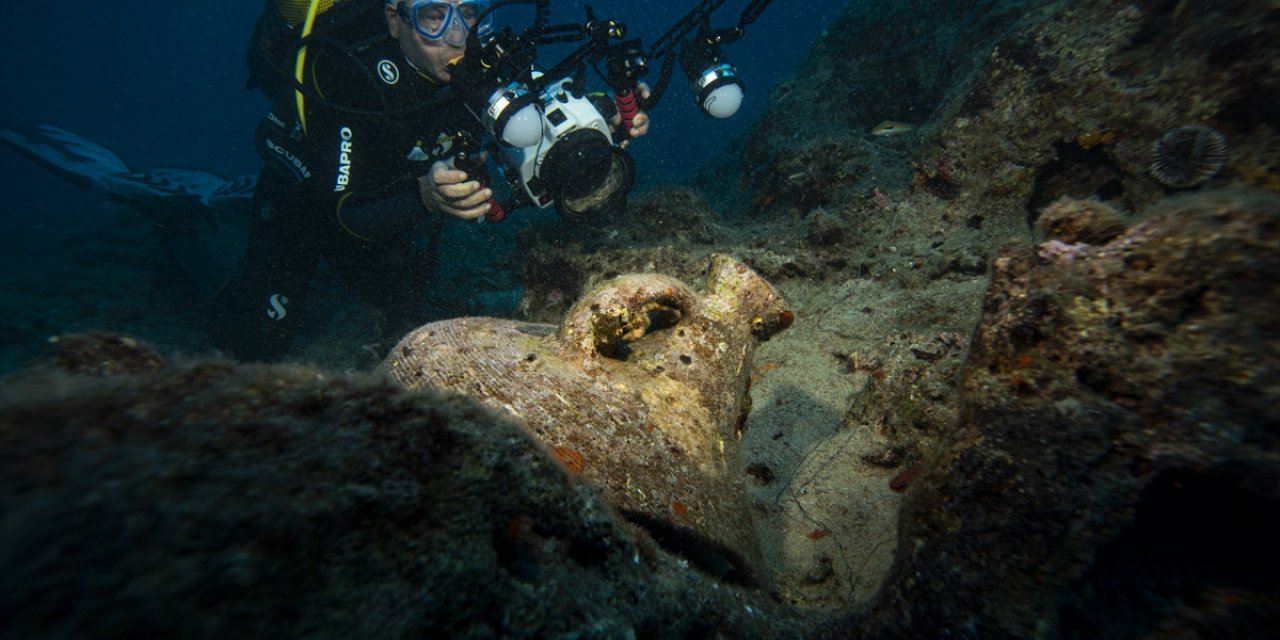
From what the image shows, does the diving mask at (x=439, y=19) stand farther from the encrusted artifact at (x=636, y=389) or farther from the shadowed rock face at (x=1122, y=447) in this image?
the shadowed rock face at (x=1122, y=447)

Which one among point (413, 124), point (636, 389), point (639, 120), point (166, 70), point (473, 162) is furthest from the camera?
point (166, 70)

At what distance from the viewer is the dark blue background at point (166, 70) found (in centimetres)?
4488

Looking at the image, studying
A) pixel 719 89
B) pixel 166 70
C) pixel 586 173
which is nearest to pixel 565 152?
pixel 586 173

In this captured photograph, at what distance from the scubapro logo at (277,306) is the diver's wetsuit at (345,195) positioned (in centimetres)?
1

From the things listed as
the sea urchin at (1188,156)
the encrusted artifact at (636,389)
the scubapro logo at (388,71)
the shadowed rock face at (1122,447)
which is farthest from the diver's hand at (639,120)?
the shadowed rock face at (1122,447)

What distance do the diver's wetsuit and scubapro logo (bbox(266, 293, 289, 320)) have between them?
0.04ft

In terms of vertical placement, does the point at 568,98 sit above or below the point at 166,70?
below

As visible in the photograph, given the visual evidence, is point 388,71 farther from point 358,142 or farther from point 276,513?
point 276,513

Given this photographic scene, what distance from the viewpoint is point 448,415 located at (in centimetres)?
111

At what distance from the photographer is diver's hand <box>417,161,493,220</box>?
15.4ft

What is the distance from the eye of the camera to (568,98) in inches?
185

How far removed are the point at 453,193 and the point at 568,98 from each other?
1481mm

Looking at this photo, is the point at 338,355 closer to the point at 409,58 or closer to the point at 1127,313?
the point at 409,58

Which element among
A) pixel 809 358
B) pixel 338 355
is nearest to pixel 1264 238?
pixel 809 358
